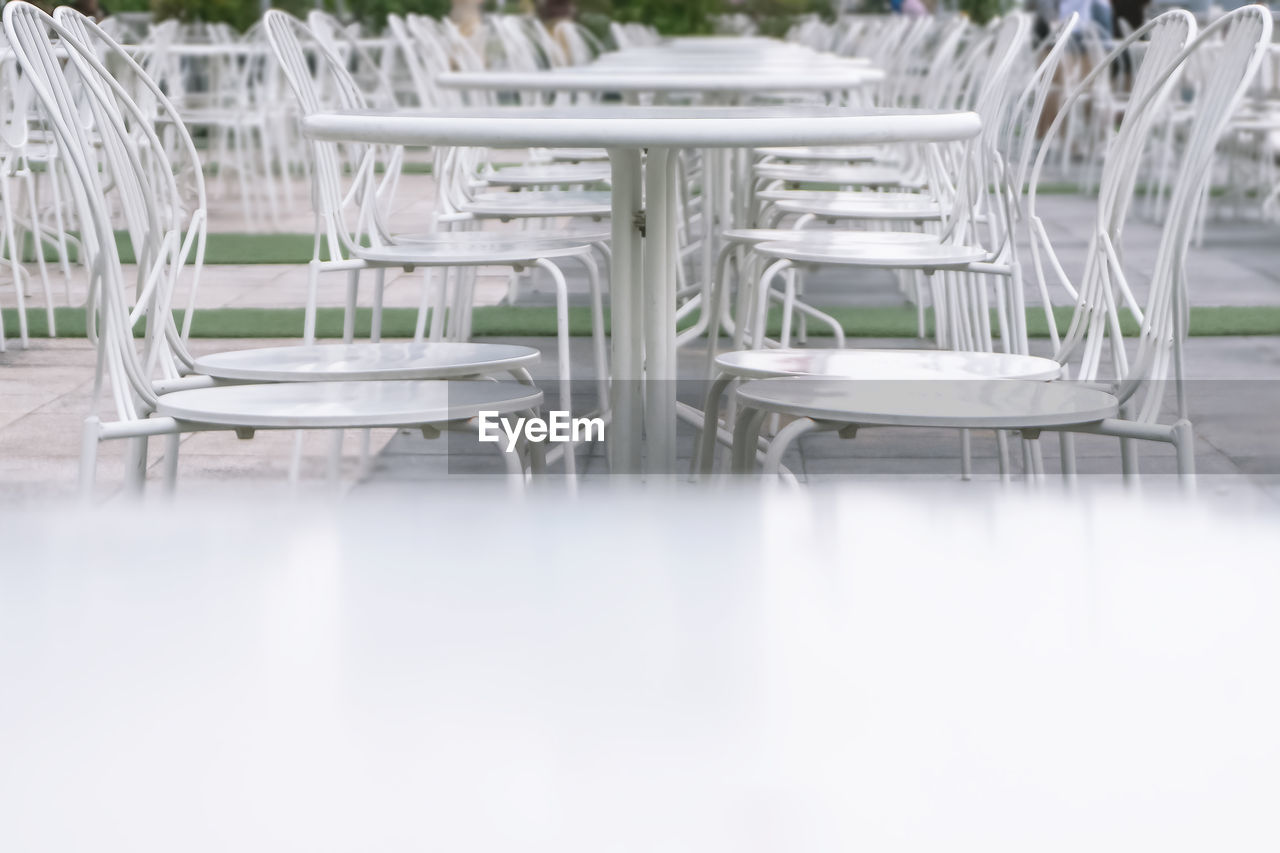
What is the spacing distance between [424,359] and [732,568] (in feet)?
4.61

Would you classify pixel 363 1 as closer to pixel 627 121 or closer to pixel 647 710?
pixel 627 121

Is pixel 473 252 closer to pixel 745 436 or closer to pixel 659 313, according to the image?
pixel 659 313

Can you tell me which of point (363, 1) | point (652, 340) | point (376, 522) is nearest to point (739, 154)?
point (652, 340)

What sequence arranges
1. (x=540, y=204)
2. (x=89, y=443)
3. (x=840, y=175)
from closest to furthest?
(x=89, y=443) < (x=540, y=204) < (x=840, y=175)

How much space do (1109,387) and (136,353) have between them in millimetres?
1052

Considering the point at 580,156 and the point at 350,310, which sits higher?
the point at 580,156

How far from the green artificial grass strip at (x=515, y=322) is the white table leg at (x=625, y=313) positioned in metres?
2.40

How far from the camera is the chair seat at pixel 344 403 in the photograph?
60.7 inches

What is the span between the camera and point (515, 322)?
15.3 ft

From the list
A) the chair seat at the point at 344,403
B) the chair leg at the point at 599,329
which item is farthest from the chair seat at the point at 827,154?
the chair seat at the point at 344,403

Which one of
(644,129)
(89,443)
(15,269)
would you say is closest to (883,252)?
(644,129)

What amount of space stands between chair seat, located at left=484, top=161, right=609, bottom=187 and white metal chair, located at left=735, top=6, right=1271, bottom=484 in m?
2.31

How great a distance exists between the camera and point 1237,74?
162 cm

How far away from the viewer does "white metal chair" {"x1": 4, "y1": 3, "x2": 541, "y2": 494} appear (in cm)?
151
